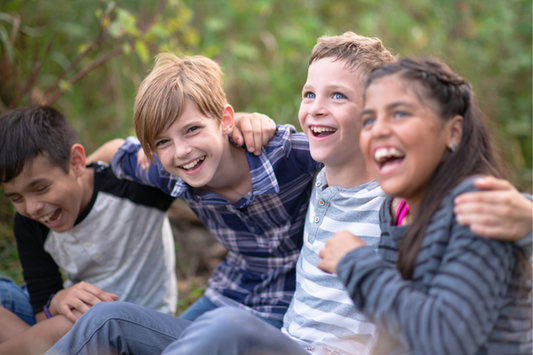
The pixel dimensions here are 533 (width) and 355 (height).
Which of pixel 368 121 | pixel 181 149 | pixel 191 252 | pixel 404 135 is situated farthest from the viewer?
pixel 191 252

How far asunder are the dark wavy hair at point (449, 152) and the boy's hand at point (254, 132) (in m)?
0.78

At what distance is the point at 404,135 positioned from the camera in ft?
3.54

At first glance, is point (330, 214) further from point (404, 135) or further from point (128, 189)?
point (128, 189)

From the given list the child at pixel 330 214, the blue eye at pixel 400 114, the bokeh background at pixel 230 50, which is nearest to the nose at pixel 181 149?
the child at pixel 330 214

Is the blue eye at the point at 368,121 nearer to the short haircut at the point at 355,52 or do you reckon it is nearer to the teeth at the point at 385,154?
the teeth at the point at 385,154

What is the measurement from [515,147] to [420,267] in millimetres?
3388

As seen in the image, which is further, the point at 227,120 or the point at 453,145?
the point at 227,120

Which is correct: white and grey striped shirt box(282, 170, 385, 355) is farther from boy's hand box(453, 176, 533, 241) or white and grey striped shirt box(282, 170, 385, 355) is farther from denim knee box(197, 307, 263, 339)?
boy's hand box(453, 176, 533, 241)

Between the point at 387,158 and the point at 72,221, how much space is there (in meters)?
1.52

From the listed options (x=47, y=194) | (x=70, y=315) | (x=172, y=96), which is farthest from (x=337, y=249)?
(x=47, y=194)

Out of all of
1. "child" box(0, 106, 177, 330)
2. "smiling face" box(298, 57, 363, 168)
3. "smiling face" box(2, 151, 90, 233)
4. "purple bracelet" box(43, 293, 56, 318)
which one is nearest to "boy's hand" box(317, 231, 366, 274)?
"smiling face" box(298, 57, 363, 168)

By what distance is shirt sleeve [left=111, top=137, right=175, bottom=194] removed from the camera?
6.57 feet

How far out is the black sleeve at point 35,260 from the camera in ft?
6.86

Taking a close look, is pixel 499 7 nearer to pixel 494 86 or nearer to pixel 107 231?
pixel 494 86
